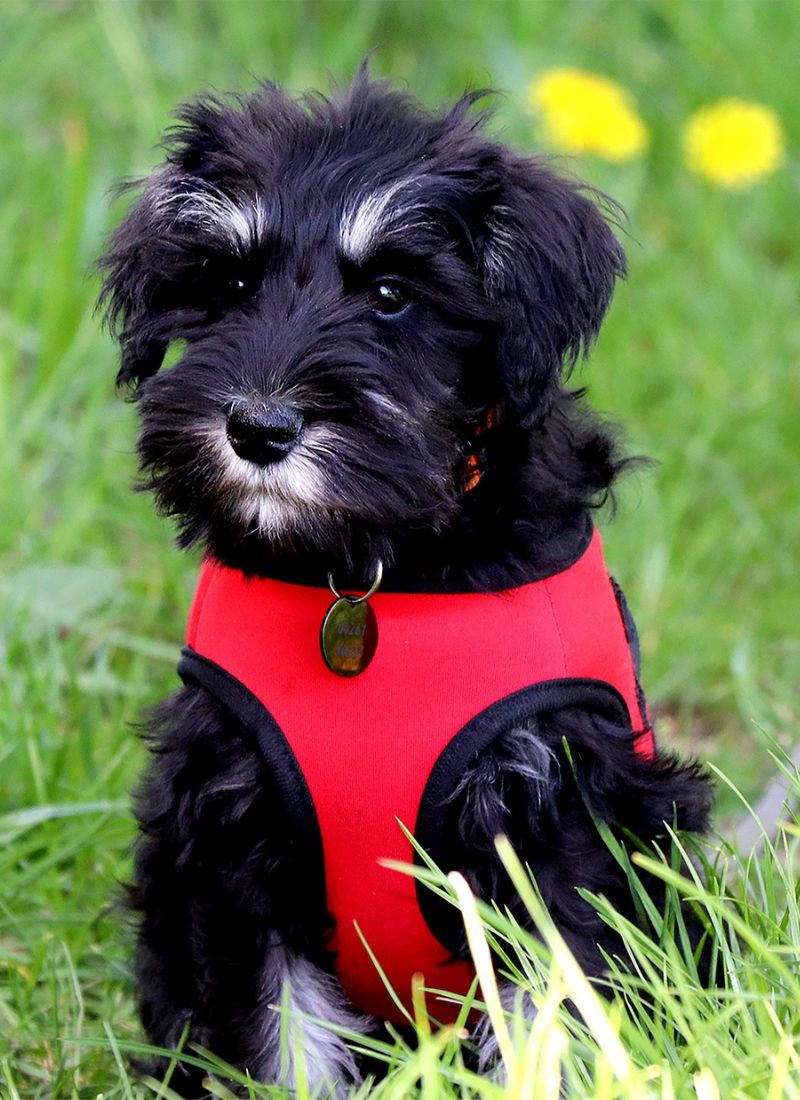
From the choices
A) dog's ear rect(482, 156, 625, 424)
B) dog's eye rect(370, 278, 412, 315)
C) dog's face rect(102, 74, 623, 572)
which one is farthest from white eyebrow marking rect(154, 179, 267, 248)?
dog's ear rect(482, 156, 625, 424)

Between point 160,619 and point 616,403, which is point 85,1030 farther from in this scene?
point 616,403

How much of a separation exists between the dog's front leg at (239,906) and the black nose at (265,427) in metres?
0.58

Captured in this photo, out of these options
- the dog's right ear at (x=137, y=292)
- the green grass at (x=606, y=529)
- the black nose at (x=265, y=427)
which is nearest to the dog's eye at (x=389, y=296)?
the black nose at (x=265, y=427)

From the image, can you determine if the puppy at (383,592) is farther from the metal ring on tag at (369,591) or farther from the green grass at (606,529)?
the green grass at (606,529)

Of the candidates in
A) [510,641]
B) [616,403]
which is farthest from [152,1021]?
[616,403]

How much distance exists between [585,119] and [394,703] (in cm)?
364

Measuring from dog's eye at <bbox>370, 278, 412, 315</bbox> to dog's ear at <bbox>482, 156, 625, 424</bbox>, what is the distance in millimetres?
148

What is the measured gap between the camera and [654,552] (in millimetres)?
4645

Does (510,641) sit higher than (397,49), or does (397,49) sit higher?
(397,49)

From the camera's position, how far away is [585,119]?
221 inches

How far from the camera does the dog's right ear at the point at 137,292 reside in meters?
2.82

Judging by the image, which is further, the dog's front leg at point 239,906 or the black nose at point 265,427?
the dog's front leg at point 239,906

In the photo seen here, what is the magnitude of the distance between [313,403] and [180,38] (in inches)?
184

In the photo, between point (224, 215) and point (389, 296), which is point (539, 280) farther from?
point (224, 215)
